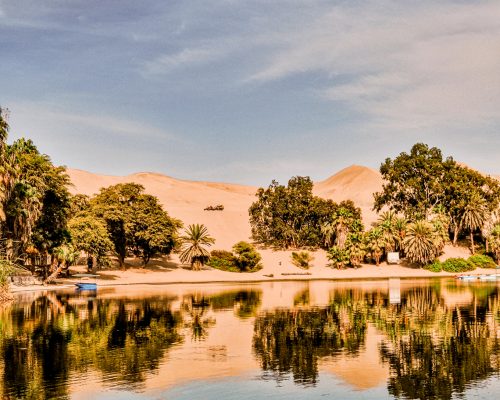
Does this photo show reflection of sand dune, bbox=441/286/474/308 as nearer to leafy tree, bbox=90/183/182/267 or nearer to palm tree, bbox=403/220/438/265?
palm tree, bbox=403/220/438/265

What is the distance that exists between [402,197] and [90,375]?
87846 millimetres

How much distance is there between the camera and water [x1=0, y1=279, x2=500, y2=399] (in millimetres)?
18281

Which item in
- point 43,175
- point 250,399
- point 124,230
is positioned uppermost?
point 43,175

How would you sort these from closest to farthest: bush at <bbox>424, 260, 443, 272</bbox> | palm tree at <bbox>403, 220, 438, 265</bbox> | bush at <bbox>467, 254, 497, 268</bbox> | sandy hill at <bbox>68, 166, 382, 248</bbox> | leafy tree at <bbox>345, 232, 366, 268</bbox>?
leafy tree at <bbox>345, 232, 366, 268</bbox>
palm tree at <bbox>403, 220, 438, 265</bbox>
bush at <bbox>424, 260, 443, 272</bbox>
bush at <bbox>467, 254, 497, 268</bbox>
sandy hill at <bbox>68, 166, 382, 248</bbox>

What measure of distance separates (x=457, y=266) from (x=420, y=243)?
679cm

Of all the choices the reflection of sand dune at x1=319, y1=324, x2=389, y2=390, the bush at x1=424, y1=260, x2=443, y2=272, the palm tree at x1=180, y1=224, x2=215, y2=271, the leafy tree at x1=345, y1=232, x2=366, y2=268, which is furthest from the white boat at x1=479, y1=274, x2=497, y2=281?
the reflection of sand dune at x1=319, y1=324, x2=389, y2=390

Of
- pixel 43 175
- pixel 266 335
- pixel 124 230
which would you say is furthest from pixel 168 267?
pixel 266 335

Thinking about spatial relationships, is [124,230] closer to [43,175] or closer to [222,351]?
[43,175]

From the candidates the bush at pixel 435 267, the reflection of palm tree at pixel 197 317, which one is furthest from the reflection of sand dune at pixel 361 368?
the bush at pixel 435 267

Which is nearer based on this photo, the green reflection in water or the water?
the water

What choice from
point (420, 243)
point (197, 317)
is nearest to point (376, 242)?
point (420, 243)

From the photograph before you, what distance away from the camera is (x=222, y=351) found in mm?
24859

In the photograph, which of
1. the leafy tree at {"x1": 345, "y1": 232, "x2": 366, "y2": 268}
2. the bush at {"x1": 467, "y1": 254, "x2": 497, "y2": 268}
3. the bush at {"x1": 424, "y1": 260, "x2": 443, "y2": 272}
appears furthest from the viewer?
the bush at {"x1": 467, "y1": 254, "x2": 497, "y2": 268}

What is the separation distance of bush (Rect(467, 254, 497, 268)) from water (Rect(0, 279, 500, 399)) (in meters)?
45.9
